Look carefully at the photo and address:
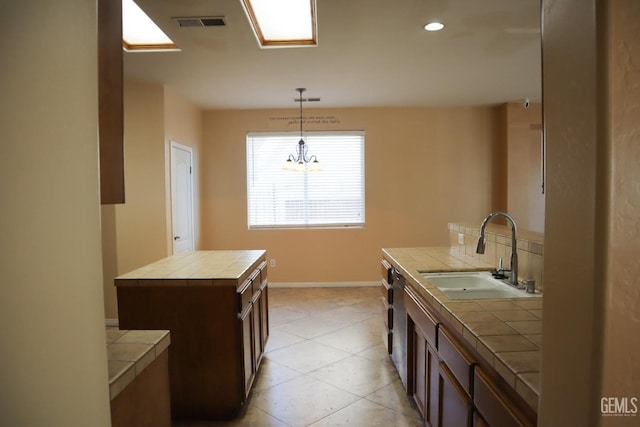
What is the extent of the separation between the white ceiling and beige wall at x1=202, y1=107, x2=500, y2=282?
42 centimetres

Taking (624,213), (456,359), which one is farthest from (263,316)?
(624,213)

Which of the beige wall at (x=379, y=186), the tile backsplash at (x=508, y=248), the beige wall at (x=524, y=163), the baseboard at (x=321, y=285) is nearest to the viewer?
the tile backsplash at (x=508, y=248)

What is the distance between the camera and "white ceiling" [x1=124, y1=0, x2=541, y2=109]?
2527 mm

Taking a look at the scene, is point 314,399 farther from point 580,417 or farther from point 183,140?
point 183,140

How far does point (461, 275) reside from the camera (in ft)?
7.84

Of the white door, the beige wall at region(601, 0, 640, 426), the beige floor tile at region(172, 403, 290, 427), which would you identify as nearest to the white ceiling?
the white door

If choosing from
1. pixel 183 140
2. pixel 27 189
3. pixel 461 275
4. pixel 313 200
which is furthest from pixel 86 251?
pixel 313 200

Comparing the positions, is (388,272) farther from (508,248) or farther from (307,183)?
(307,183)

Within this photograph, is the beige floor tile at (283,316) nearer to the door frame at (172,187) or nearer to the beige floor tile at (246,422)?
the door frame at (172,187)

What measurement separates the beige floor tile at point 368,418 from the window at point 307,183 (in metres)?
3.39

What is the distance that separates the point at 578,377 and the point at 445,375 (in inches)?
43.9

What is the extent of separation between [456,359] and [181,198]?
4.13 meters

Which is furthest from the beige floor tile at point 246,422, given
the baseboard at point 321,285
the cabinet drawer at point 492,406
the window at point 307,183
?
the window at point 307,183

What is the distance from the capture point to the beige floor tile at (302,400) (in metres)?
2.37
